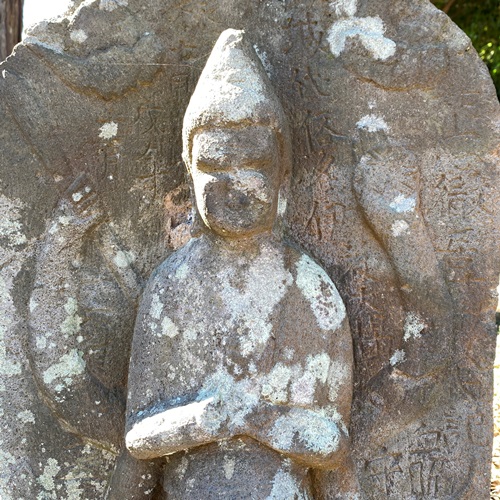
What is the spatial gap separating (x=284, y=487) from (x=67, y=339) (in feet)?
2.92

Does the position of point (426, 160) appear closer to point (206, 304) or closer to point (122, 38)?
point (206, 304)

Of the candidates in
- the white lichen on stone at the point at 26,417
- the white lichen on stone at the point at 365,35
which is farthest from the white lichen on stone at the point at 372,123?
the white lichen on stone at the point at 26,417

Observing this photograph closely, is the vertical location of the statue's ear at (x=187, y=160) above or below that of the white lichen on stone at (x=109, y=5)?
below

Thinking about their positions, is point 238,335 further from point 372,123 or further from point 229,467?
point 372,123

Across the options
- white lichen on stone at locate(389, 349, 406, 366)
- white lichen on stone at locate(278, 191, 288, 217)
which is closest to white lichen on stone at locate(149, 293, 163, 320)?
white lichen on stone at locate(278, 191, 288, 217)

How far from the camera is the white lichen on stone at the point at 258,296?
8.88 feet

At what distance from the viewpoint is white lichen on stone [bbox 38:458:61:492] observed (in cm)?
294

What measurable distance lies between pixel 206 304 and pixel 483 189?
1.03 meters

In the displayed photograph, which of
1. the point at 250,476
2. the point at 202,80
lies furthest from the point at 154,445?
the point at 202,80

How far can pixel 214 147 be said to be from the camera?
2.62 m

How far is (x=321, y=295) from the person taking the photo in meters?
2.77

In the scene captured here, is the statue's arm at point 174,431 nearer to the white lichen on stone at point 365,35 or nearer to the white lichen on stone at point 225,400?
the white lichen on stone at point 225,400

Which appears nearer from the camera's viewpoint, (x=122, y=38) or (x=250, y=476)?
(x=250, y=476)

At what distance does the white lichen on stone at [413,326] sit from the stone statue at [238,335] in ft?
0.83
